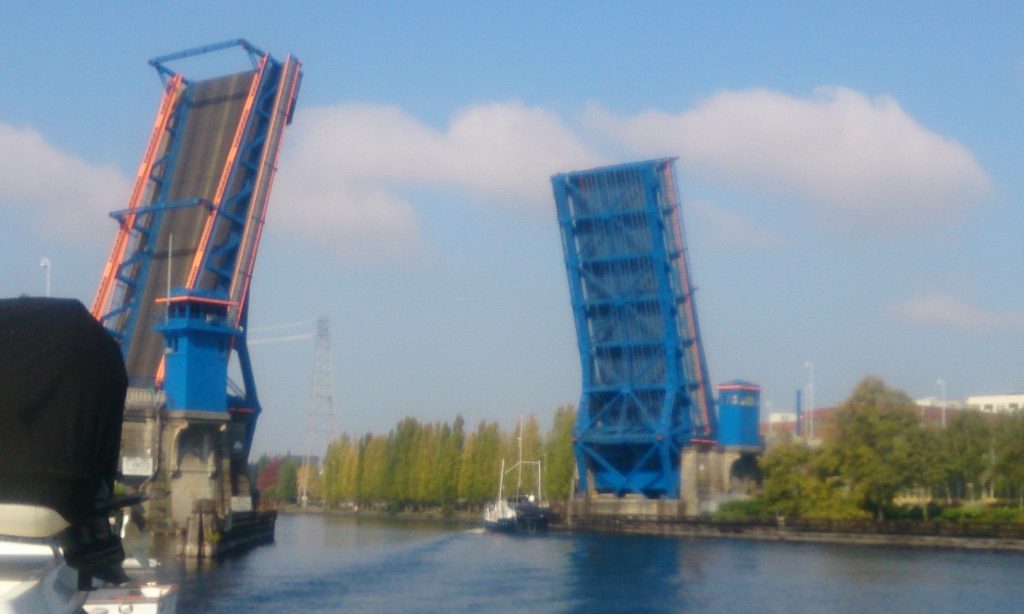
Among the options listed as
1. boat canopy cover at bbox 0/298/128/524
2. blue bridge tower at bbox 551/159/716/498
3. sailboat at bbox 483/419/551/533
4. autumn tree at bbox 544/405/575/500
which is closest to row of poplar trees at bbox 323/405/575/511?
autumn tree at bbox 544/405/575/500

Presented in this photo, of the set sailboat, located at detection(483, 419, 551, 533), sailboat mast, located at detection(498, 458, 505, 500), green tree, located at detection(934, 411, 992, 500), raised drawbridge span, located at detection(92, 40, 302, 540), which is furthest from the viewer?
sailboat mast, located at detection(498, 458, 505, 500)

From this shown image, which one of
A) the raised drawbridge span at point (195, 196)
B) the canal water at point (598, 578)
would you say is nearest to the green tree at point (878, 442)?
the canal water at point (598, 578)

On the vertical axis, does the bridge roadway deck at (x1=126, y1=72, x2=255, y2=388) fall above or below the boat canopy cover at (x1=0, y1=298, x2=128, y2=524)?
above

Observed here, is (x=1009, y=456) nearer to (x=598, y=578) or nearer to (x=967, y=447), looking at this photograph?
(x=967, y=447)

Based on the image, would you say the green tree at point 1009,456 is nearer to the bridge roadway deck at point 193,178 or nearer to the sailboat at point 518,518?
the sailboat at point 518,518

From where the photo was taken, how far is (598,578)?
2205 centimetres

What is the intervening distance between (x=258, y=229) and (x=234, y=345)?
3.19 m

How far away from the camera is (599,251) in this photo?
100ft

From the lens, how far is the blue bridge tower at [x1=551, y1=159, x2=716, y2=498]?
2981 cm

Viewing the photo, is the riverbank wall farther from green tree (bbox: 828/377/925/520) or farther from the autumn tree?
the autumn tree

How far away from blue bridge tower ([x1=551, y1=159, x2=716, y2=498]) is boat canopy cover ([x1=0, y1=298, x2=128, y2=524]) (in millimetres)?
27490

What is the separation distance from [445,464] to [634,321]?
801 inches

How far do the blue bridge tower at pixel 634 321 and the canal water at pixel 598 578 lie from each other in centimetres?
319

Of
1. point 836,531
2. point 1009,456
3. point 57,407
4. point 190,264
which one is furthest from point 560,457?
point 57,407
